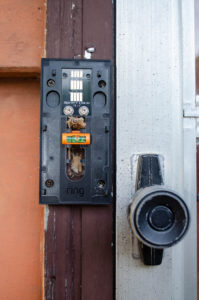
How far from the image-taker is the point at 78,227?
0.87 meters

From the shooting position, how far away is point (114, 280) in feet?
2.84

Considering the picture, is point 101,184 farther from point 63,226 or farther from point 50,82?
point 50,82

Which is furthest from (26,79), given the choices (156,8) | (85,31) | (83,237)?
(83,237)

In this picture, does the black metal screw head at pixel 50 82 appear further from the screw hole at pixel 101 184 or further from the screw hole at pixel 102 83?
the screw hole at pixel 101 184

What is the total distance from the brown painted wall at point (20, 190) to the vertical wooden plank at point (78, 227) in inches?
6.5

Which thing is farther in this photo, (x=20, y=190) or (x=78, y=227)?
(x=20, y=190)

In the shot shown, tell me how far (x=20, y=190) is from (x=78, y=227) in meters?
0.39

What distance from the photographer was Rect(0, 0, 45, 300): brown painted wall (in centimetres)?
105

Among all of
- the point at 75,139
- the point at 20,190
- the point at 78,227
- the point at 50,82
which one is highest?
the point at 50,82

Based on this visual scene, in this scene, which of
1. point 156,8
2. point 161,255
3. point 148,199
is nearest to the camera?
point 148,199

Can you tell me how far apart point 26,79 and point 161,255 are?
39.1 inches

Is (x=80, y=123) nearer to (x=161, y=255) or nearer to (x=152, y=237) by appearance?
(x=152, y=237)

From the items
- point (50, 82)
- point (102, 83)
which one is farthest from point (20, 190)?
point (102, 83)

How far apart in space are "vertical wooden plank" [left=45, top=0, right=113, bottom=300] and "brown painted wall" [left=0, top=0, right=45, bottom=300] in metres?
0.17
